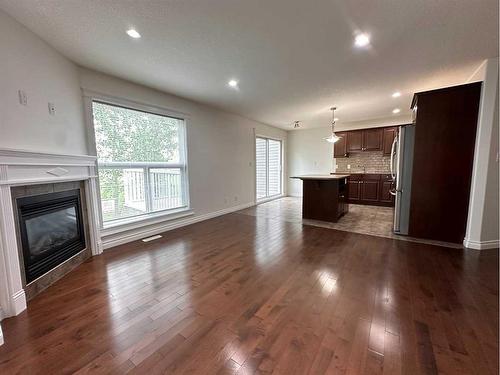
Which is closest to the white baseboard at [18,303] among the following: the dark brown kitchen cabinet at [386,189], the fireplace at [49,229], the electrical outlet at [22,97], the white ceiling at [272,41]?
the fireplace at [49,229]

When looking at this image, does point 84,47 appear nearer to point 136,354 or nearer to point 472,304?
point 136,354

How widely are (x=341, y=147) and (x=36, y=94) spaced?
6879 millimetres

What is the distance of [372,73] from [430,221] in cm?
248

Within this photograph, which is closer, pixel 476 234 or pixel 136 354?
pixel 136 354

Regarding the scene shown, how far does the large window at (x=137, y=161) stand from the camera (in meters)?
3.26

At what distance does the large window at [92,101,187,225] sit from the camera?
3.26m

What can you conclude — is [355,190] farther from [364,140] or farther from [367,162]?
[364,140]

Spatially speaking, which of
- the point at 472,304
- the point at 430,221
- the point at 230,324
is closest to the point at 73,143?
the point at 230,324

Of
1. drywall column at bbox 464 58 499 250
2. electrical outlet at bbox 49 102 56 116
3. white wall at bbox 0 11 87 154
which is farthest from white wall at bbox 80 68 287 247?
drywall column at bbox 464 58 499 250

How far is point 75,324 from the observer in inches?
66.1

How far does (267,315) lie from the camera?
176cm

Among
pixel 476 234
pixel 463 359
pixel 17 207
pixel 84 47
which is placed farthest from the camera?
pixel 476 234

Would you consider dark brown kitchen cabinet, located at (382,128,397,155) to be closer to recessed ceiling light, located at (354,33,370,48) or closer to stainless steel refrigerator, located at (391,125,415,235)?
stainless steel refrigerator, located at (391,125,415,235)

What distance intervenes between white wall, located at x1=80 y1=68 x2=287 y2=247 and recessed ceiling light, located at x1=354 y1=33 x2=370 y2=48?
3.15m
